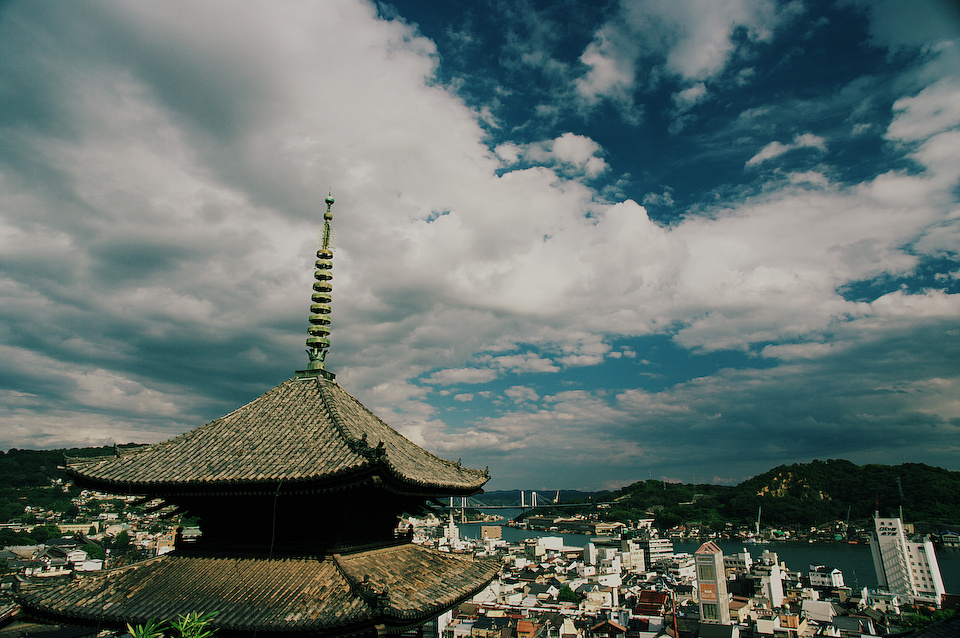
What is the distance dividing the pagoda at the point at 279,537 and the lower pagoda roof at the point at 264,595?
2 centimetres

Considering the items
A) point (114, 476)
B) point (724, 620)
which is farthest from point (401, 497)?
point (724, 620)

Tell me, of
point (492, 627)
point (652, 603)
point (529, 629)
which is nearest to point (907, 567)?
point (652, 603)

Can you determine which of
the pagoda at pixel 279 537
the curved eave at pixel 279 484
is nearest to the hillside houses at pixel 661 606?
the pagoda at pixel 279 537

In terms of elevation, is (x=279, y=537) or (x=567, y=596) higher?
(x=279, y=537)

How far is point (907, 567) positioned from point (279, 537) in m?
108

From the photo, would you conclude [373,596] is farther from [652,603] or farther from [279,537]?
[652,603]

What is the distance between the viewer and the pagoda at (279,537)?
763 cm

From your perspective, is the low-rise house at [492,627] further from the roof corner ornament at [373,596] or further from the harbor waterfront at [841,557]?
the harbor waterfront at [841,557]

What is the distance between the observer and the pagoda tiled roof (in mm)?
8234

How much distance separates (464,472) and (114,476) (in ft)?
24.2

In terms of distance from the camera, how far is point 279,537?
29.0 feet

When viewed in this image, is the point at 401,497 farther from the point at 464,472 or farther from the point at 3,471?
the point at 3,471

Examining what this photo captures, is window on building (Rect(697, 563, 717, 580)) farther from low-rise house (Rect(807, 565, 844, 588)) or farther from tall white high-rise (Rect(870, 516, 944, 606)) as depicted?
tall white high-rise (Rect(870, 516, 944, 606))

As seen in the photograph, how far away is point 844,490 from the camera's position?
198 metres
